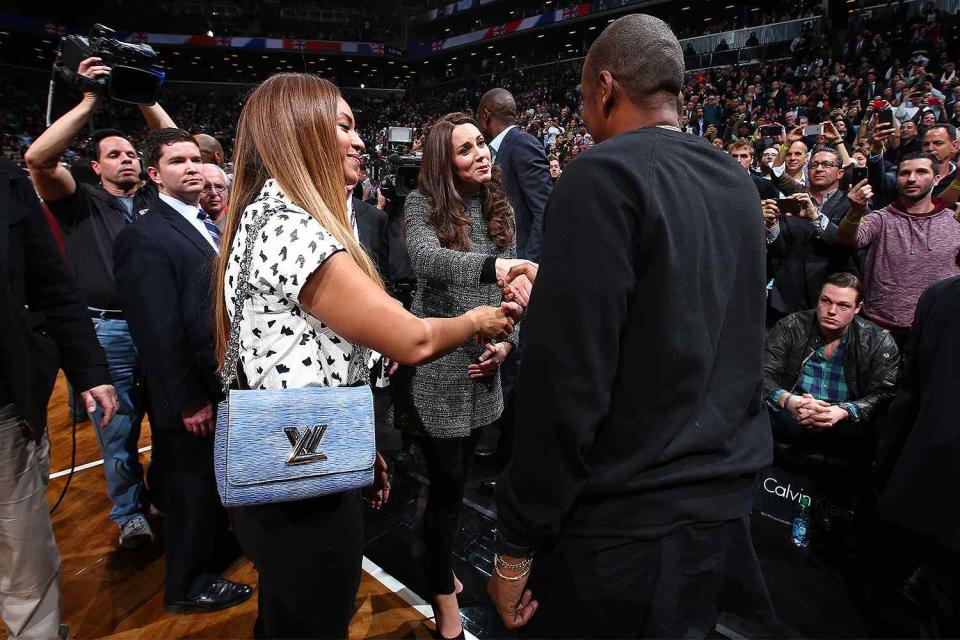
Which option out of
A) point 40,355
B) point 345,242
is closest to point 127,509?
point 40,355

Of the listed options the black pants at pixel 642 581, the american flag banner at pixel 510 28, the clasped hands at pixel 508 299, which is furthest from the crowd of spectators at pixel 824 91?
the american flag banner at pixel 510 28

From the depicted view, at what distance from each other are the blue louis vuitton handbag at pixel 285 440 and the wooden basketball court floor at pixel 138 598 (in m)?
1.24

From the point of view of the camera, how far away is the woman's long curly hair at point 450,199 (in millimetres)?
1864

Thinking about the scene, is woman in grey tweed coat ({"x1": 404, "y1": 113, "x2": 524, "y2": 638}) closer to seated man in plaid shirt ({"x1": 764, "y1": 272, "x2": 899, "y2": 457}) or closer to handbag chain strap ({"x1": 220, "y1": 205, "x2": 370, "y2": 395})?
handbag chain strap ({"x1": 220, "y1": 205, "x2": 370, "y2": 395})

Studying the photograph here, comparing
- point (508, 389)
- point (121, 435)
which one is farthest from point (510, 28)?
point (121, 435)

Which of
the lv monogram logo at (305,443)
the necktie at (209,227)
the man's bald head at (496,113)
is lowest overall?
the lv monogram logo at (305,443)

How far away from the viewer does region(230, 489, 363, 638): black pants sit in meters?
1.16

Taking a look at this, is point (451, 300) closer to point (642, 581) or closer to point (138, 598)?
point (642, 581)

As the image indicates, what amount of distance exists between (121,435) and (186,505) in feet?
2.45

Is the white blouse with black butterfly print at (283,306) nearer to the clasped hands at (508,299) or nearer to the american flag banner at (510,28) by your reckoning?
the clasped hands at (508,299)

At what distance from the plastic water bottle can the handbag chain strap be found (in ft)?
7.89

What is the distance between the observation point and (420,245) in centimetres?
180

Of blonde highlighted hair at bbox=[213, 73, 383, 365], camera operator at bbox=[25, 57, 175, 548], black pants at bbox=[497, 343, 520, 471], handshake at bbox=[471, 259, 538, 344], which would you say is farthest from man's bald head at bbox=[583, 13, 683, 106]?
camera operator at bbox=[25, 57, 175, 548]

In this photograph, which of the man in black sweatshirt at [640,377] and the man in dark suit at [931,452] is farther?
the man in dark suit at [931,452]
